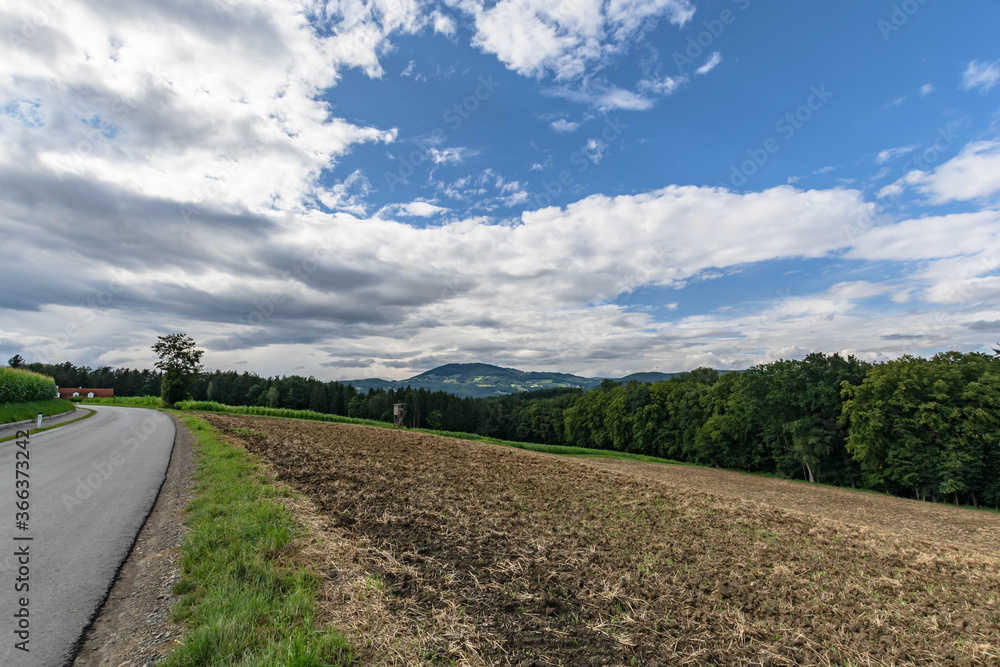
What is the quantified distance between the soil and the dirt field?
1606 mm

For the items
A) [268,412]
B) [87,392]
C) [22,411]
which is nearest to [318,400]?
[268,412]

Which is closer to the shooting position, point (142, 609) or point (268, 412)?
point (142, 609)

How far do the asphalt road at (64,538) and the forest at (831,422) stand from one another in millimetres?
47732

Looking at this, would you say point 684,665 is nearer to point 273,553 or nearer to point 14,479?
point 273,553

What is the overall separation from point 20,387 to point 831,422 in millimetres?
71685

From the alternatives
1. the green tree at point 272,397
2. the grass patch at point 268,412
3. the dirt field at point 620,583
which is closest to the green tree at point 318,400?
the green tree at point 272,397

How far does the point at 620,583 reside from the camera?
614 cm

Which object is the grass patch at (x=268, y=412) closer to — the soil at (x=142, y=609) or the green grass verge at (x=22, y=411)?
the green grass verge at (x=22, y=411)

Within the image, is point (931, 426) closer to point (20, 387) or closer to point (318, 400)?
point (20, 387)

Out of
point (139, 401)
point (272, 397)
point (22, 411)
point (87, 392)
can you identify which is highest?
point (22, 411)

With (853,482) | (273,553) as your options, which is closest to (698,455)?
(853,482)

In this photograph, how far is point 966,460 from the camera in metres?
30.7

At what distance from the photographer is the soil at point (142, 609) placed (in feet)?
12.4

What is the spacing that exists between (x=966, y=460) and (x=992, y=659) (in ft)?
131
